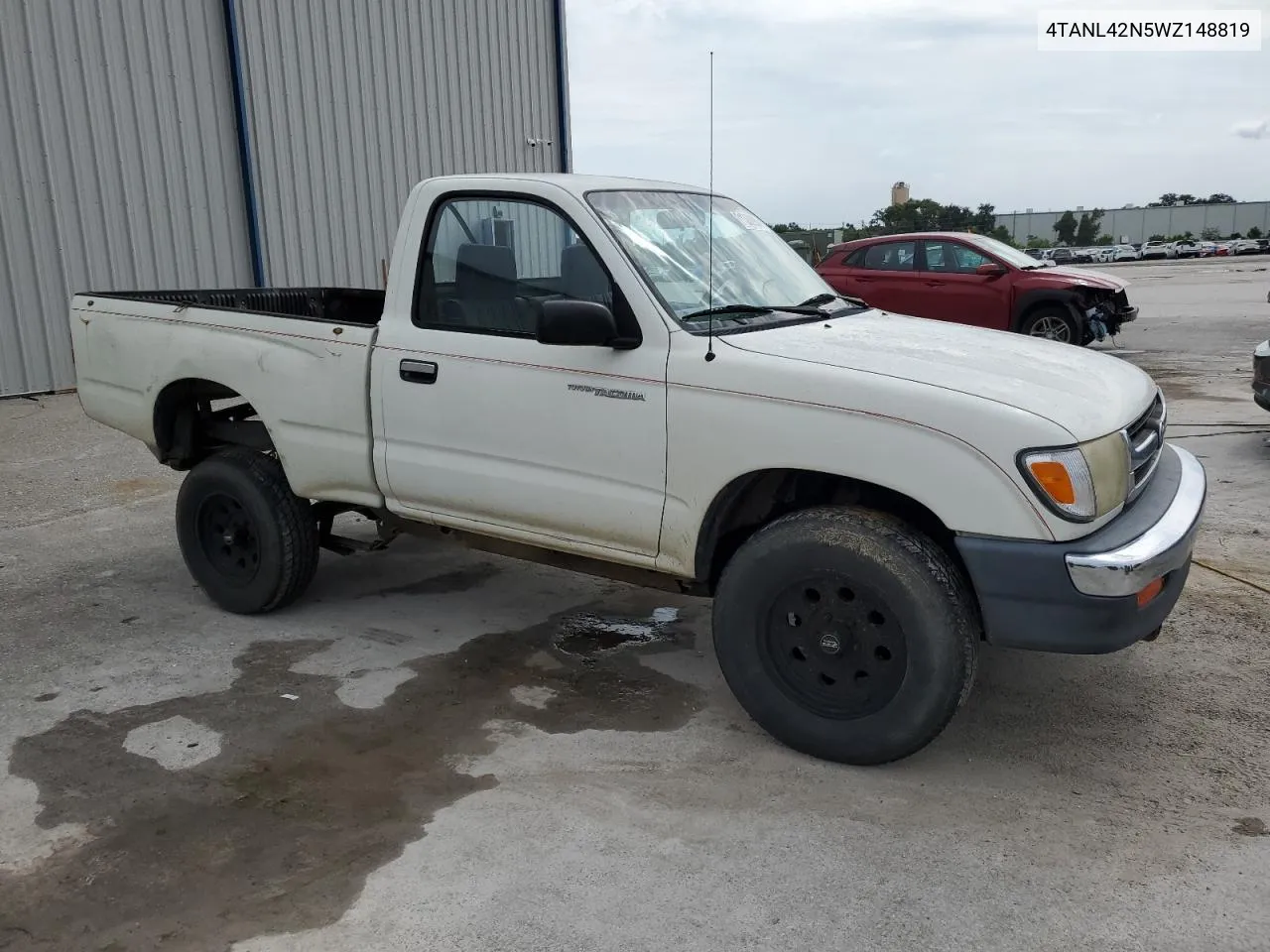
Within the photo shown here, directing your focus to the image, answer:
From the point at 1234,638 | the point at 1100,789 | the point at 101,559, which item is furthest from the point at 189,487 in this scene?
the point at 1234,638

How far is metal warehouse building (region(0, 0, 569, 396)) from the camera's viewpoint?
10750 mm

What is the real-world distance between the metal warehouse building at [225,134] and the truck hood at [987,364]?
9.62m

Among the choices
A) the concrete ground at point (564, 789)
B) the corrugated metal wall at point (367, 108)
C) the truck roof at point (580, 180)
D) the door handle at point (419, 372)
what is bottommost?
the concrete ground at point (564, 789)

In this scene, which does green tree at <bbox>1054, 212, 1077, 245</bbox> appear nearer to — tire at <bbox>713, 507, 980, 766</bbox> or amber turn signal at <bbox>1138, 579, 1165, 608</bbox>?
amber turn signal at <bbox>1138, 579, 1165, 608</bbox>

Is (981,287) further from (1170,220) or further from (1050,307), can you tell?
(1170,220)

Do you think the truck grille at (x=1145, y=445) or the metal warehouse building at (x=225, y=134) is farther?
the metal warehouse building at (x=225, y=134)

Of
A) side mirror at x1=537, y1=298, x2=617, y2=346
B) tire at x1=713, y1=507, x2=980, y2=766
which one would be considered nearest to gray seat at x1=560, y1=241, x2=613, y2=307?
side mirror at x1=537, y1=298, x2=617, y2=346

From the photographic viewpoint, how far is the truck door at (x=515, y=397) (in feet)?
12.5

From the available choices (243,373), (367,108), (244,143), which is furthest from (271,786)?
(367,108)

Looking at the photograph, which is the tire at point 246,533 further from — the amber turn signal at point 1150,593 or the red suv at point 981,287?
the red suv at point 981,287

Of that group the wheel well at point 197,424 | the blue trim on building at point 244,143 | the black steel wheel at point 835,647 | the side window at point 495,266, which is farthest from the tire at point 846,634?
the blue trim on building at point 244,143

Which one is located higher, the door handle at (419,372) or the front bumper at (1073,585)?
the door handle at (419,372)

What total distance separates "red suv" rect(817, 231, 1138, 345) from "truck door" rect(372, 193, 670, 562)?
9061 millimetres

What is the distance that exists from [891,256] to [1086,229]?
70.9 meters
